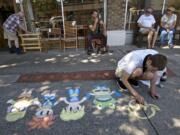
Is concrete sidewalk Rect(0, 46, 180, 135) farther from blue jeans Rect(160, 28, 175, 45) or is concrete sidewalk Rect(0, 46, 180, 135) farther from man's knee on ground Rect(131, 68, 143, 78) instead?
blue jeans Rect(160, 28, 175, 45)

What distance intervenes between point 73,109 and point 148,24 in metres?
4.23

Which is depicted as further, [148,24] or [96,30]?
[148,24]

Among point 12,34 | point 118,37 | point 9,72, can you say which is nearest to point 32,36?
point 12,34

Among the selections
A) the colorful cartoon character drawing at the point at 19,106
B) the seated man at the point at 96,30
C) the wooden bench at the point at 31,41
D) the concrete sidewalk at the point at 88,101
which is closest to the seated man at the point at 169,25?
the concrete sidewalk at the point at 88,101

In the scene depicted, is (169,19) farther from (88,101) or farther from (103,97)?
(88,101)

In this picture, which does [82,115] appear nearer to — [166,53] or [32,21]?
[166,53]

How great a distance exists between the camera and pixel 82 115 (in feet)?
9.18

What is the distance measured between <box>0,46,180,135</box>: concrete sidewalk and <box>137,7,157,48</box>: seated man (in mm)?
830

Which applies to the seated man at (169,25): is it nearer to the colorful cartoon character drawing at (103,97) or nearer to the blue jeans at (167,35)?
the blue jeans at (167,35)

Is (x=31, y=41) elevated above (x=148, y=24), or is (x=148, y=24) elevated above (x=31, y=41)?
(x=148, y=24)

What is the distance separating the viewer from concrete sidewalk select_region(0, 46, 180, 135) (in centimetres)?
250

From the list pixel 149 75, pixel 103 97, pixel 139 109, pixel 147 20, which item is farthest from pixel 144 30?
pixel 139 109

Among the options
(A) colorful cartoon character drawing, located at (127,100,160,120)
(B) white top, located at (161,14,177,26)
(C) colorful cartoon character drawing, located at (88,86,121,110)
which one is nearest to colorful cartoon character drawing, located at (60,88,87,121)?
(C) colorful cartoon character drawing, located at (88,86,121,110)

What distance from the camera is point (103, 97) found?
3.28 meters
